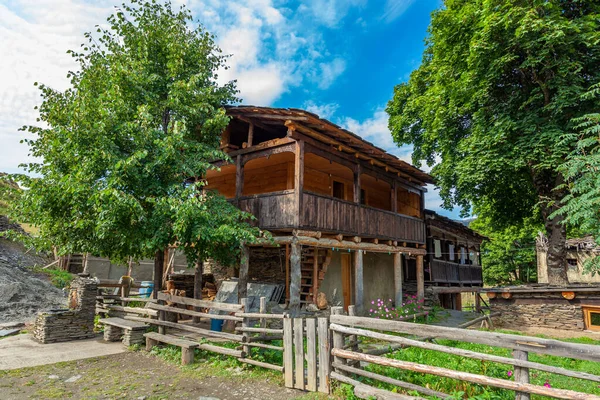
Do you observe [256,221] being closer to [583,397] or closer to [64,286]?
[583,397]

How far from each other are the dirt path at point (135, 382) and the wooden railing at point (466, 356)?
90cm

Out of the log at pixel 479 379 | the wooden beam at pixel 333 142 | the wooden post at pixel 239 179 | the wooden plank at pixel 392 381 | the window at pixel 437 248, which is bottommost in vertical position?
the wooden plank at pixel 392 381

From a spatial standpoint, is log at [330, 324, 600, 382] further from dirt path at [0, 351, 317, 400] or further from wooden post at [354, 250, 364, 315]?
wooden post at [354, 250, 364, 315]

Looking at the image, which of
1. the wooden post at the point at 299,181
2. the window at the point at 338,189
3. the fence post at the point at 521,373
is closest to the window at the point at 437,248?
the window at the point at 338,189

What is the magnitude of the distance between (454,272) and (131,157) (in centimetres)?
1953

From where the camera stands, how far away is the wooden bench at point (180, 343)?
294 inches

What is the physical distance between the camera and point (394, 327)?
17.1 feet

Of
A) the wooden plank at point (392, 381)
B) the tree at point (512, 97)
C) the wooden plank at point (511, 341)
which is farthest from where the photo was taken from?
the tree at point (512, 97)

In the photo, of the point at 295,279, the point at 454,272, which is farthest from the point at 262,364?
the point at 454,272

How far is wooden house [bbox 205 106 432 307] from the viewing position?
10.9 meters

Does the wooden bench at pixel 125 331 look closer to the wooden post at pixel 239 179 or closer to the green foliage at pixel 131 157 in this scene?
Answer: the green foliage at pixel 131 157

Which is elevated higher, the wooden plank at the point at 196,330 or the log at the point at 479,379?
the log at the point at 479,379

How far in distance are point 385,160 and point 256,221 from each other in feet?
19.5

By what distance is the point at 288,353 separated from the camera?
628cm
